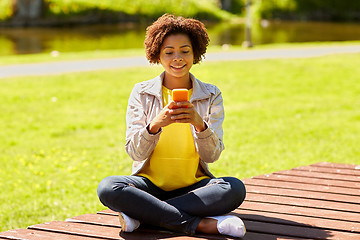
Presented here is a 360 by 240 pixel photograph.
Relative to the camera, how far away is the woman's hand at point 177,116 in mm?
2932

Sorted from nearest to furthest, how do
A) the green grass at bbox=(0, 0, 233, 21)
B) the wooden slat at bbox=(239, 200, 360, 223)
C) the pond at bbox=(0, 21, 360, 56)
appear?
the wooden slat at bbox=(239, 200, 360, 223) < the pond at bbox=(0, 21, 360, 56) < the green grass at bbox=(0, 0, 233, 21)

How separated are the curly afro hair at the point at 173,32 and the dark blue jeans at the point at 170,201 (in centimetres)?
78

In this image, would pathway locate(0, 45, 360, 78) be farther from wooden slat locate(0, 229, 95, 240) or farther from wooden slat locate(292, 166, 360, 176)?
wooden slat locate(0, 229, 95, 240)

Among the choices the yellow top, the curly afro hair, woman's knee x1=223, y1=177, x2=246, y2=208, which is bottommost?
woman's knee x1=223, y1=177, x2=246, y2=208

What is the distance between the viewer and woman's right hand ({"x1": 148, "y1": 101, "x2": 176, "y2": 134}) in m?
2.94

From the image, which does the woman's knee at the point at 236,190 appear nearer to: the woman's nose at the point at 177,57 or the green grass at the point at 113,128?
the woman's nose at the point at 177,57

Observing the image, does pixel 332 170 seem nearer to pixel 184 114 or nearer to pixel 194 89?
pixel 194 89

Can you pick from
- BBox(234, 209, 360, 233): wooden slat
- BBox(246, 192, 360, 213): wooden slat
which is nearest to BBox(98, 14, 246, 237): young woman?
BBox(234, 209, 360, 233): wooden slat

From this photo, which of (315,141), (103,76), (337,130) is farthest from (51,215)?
(103,76)

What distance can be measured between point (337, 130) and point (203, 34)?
4228mm

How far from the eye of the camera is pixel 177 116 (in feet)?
9.64

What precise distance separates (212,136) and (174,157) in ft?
0.93

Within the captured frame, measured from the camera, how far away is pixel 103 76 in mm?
10812

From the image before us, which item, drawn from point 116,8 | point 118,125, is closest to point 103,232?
point 118,125
